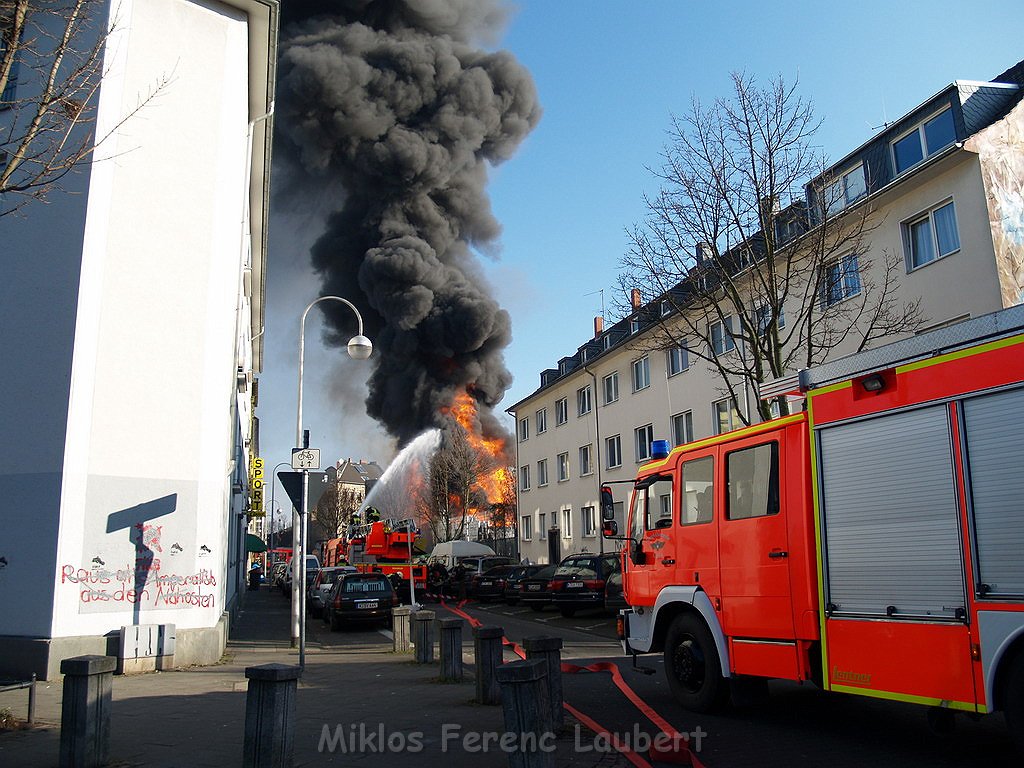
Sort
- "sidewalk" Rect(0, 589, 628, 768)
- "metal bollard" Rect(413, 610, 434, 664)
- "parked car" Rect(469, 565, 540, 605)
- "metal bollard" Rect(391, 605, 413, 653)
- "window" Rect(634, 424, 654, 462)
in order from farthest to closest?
"window" Rect(634, 424, 654, 462), "parked car" Rect(469, 565, 540, 605), "metal bollard" Rect(391, 605, 413, 653), "metal bollard" Rect(413, 610, 434, 664), "sidewalk" Rect(0, 589, 628, 768)

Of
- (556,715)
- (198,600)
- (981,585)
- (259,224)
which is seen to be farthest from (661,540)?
(259,224)

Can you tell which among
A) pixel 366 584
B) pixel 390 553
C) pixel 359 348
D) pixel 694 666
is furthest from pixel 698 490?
pixel 390 553

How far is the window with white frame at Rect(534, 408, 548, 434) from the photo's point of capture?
36.5 metres

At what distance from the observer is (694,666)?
7.02 m

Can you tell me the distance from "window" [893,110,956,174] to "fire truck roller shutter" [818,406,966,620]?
13401mm

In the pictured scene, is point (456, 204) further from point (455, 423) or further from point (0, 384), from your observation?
point (0, 384)

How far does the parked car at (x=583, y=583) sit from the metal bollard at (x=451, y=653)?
10.0 m

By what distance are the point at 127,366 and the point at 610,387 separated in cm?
2125

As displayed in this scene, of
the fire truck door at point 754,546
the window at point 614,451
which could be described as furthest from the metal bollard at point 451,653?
the window at point 614,451

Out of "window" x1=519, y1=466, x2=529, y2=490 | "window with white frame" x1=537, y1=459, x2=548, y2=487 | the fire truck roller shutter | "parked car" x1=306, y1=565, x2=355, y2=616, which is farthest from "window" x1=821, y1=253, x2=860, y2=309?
"window" x1=519, y1=466, x2=529, y2=490

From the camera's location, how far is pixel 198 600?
11438 mm

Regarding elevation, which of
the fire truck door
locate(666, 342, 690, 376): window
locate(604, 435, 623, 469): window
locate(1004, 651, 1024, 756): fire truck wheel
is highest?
locate(666, 342, 690, 376): window

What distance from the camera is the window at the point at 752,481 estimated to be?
6.29 meters

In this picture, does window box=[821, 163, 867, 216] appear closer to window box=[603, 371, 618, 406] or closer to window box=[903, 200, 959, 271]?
window box=[903, 200, 959, 271]
